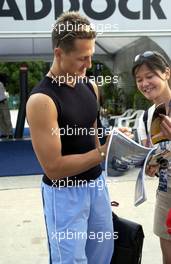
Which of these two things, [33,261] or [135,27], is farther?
[135,27]

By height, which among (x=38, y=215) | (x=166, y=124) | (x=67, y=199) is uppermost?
(x=166, y=124)

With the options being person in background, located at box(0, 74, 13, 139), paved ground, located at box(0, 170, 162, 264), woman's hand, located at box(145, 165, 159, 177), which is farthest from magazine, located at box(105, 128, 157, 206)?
person in background, located at box(0, 74, 13, 139)

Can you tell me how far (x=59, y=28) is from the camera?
163cm

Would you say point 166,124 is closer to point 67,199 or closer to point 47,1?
point 67,199

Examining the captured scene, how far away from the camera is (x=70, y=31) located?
5.25 ft

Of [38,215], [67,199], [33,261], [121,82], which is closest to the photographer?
[67,199]

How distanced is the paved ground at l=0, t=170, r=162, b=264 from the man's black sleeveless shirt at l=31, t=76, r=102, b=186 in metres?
1.44

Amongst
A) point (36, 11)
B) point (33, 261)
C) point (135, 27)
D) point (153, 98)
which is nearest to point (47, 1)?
point (36, 11)

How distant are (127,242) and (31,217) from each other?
79.4 inches

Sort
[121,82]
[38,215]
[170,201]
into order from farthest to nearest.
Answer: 1. [121,82]
2. [38,215]
3. [170,201]

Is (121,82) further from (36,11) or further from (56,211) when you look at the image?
(56,211)

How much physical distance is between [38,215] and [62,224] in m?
2.20

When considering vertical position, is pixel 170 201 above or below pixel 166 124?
below

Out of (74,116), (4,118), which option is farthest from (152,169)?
(4,118)
